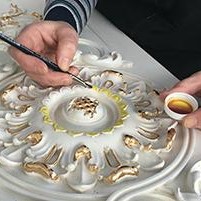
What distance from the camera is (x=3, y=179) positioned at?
69 cm

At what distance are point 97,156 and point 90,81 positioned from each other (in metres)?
0.20

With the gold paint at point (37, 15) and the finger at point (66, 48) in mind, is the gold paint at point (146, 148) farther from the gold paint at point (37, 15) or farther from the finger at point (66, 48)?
the gold paint at point (37, 15)

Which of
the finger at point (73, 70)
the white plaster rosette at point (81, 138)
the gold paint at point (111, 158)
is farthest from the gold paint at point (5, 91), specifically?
the gold paint at point (111, 158)

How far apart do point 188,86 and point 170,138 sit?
5.1 inches

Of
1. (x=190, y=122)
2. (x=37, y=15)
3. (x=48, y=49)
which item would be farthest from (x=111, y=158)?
(x=37, y=15)

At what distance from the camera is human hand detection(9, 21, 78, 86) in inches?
32.5

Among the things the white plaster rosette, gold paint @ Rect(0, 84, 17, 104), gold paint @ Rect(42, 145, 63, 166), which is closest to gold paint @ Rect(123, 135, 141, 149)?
the white plaster rosette

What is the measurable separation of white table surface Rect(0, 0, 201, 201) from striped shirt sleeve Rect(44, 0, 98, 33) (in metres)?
0.06

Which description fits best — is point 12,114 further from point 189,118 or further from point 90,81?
point 189,118

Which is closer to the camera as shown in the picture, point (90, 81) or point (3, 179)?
point (3, 179)

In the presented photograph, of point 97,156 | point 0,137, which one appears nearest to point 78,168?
point 97,156

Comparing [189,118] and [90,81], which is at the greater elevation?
[189,118]

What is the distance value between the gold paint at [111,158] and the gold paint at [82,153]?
0.03m

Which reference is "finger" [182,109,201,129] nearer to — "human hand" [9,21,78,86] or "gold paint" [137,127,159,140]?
"gold paint" [137,127,159,140]
